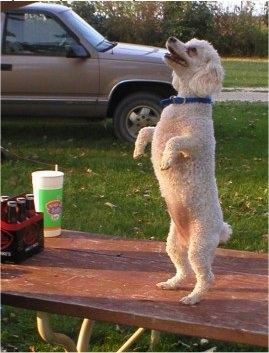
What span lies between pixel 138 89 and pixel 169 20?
8.92 ft

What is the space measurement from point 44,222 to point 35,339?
2.75 feet

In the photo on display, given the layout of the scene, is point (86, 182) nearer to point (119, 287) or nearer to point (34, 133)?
point (34, 133)

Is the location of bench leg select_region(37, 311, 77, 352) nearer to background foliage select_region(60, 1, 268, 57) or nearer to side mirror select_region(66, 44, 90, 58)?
side mirror select_region(66, 44, 90, 58)

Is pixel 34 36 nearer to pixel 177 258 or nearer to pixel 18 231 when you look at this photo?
pixel 18 231

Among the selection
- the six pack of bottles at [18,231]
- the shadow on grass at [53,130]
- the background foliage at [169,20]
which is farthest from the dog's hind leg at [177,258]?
the background foliage at [169,20]

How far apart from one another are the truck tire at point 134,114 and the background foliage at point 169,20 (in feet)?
4.18

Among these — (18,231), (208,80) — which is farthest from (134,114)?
(208,80)

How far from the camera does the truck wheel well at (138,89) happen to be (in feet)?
26.3

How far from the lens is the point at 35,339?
11.4ft

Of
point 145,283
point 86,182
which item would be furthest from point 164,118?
point 86,182

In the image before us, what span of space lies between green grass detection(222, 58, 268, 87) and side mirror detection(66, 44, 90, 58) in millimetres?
7478

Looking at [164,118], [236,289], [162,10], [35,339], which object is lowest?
[35,339]

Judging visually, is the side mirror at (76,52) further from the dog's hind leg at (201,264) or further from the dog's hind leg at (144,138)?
the dog's hind leg at (201,264)

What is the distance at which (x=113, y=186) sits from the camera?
19.9ft
